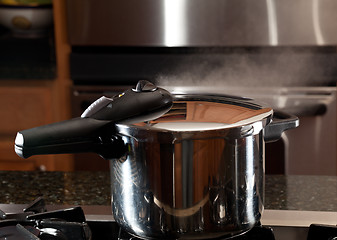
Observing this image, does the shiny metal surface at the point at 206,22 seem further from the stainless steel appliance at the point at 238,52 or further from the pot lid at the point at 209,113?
the pot lid at the point at 209,113

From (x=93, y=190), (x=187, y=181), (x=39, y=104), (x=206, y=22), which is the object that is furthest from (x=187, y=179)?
(x=39, y=104)

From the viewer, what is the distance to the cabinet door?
6.49 feet

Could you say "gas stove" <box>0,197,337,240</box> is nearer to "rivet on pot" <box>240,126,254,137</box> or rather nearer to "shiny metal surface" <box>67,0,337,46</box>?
"rivet on pot" <box>240,126,254,137</box>

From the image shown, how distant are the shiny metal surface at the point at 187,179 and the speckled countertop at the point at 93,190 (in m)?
0.21

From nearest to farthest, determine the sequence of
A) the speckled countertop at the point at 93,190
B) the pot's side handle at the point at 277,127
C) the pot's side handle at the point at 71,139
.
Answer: the pot's side handle at the point at 71,139
the pot's side handle at the point at 277,127
the speckled countertop at the point at 93,190

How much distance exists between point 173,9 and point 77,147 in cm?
135

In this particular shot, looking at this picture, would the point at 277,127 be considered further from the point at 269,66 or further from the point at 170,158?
the point at 269,66

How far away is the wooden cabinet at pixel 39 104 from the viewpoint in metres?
1.94

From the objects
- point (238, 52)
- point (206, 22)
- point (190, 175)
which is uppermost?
point (206, 22)

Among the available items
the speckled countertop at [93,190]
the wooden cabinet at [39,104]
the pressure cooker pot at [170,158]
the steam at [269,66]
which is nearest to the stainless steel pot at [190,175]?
the pressure cooker pot at [170,158]

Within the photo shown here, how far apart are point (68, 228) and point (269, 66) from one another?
1345mm

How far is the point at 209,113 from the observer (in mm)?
612

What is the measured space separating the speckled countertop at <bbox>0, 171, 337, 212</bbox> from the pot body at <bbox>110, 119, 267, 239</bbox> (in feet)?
0.70

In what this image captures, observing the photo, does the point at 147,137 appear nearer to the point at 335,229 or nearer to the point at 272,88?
the point at 335,229
